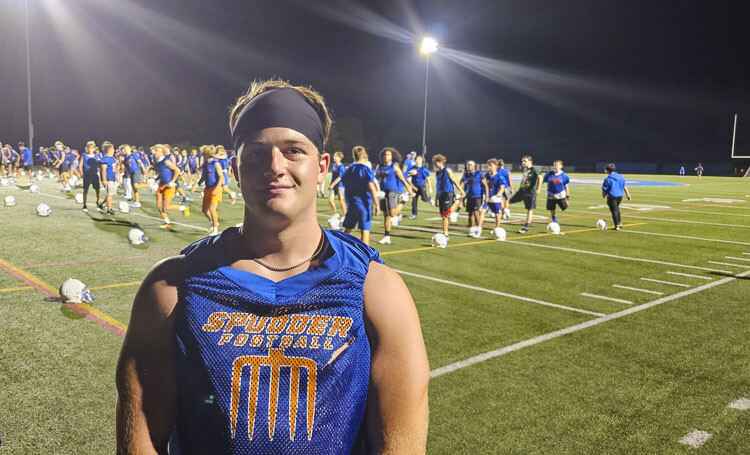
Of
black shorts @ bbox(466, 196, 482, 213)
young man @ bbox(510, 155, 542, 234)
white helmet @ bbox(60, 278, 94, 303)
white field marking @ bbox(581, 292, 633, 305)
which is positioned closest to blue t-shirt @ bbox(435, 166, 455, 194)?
black shorts @ bbox(466, 196, 482, 213)

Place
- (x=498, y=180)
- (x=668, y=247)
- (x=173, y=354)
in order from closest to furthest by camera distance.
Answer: (x=173, y=354), (x=668, y=247), (x=498, y=180)

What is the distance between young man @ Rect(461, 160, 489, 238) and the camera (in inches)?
562

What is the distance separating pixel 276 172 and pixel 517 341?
5.20 m

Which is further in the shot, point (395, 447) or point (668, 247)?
point (668, 247)

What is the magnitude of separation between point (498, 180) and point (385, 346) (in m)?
14.2

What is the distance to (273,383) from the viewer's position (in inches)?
57.8

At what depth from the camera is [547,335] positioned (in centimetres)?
645

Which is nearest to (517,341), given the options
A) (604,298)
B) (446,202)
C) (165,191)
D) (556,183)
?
(604,298)

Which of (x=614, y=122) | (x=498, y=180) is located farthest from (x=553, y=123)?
(x=498, y=180)

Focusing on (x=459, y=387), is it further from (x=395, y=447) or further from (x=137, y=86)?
(x=137, y=86)

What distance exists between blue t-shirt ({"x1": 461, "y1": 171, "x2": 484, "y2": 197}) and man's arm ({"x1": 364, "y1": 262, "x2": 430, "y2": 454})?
13.0m

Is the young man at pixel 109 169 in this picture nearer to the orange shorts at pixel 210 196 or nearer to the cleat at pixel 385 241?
the orange shorts at pixel 210 196

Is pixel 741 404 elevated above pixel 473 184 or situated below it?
below

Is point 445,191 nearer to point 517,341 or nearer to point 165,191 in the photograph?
point 165,191
